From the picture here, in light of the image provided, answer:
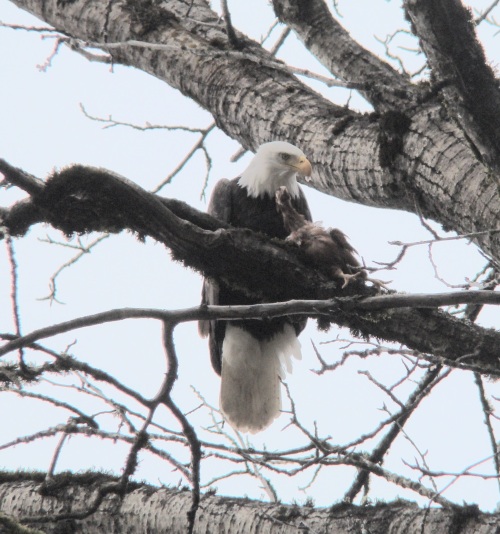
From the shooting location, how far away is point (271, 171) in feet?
13.4

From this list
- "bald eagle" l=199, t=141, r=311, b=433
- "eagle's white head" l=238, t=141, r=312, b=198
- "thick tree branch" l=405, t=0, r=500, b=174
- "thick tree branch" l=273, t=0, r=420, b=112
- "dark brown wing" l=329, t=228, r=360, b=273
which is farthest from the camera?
"bald eagle" l=199, t=141, r=311, b=433

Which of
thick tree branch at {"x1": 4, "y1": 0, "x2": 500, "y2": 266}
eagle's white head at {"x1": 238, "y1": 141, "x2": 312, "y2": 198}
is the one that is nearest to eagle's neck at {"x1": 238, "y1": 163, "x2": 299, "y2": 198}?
eagle's white head at {"x1": 238, "y1": 141, "x2": 312, "y2": 198}

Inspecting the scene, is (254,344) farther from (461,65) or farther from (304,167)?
(461,65)

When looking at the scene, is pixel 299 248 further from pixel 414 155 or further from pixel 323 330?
pixel 414 155

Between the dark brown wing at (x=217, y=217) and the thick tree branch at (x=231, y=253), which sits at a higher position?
the dark brown wing at (x=217, y=217)

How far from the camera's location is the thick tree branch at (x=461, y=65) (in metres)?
1.96

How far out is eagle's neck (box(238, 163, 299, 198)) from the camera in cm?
413

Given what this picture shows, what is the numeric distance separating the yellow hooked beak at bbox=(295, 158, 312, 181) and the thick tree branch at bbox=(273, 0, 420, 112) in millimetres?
439

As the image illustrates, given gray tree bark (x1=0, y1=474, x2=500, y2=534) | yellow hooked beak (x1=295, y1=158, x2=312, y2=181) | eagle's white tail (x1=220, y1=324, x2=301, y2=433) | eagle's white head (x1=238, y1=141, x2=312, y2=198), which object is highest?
eagle's white head (x1=238, y1=141, x2=312, y2=198)

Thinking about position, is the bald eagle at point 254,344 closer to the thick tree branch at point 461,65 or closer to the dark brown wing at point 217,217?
the dark brown wing at point 217,217

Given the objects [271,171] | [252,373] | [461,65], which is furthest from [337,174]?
[252,373]

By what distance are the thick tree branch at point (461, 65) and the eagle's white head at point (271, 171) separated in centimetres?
164

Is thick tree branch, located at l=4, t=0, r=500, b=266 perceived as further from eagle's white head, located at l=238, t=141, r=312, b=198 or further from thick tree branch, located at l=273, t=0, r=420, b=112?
eagle's white head, located at l=238, t=141, r=312, b=198

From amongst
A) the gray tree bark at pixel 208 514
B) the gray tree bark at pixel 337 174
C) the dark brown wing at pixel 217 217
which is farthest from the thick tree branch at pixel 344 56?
the gray tree bark at pixel 208 514
